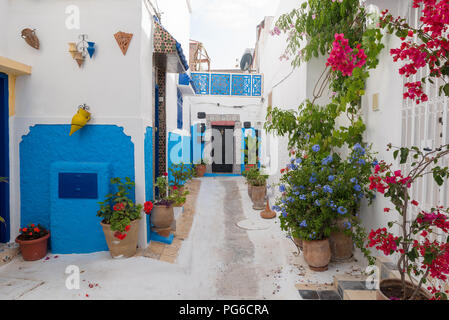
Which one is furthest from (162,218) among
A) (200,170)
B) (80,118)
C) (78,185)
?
(200,170)

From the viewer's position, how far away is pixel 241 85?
1169 centimetres

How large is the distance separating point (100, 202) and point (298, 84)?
12.2 feet

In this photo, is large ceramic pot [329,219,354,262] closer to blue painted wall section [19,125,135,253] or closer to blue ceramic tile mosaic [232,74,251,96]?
blue painted wall section [19,125,135,253]

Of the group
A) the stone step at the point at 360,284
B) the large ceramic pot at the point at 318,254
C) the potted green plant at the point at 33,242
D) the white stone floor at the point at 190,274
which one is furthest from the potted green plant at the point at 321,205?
the potted green plant at the point at 33,242

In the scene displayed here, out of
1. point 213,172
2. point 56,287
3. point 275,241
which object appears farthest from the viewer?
point 213,172

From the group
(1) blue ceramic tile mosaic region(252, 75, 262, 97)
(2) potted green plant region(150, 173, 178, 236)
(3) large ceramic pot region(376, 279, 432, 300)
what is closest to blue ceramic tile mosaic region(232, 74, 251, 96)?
(1) blue ceramic tile mosaic region(252, 75, 262, 97)

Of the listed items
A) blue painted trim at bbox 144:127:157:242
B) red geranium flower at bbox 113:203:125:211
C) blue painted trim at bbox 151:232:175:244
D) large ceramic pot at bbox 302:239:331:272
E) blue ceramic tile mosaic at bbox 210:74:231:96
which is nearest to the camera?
large ceramic pot at bbox 302:239:331:272

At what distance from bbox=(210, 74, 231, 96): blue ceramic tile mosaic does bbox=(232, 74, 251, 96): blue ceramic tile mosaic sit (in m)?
0.22

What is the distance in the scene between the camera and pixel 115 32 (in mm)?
4020

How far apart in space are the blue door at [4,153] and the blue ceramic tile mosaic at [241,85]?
842cm

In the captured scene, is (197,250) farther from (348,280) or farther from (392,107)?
(392,107)

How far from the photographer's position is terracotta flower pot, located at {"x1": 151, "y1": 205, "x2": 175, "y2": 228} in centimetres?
448
